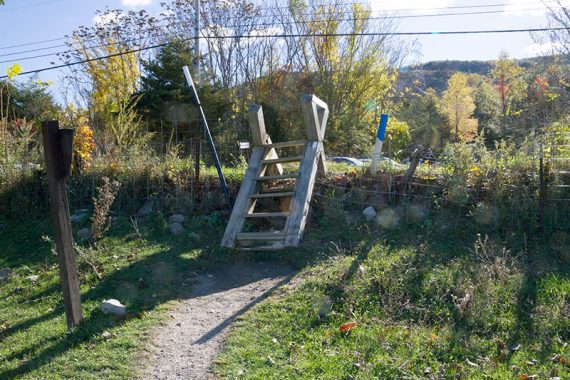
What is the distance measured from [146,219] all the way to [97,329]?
13.1 ft

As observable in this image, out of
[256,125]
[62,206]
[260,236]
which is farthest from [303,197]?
[62,206]

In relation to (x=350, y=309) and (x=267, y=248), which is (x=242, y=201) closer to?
(x=267, y=248)

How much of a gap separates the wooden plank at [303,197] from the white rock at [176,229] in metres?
1.93

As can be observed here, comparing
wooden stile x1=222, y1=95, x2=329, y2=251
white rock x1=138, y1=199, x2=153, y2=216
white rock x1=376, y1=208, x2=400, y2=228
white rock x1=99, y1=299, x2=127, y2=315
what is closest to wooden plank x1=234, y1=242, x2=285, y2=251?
wooden stile x1=222, y1=95, x2=329, y2=251

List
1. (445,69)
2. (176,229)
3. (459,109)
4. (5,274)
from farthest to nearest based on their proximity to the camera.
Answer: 1. (445,69)
2. (459,109)
3. (176,229)
4. (5,274)

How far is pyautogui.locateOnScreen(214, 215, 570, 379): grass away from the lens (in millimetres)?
4473

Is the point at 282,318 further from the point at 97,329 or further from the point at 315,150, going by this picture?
the point at 315,150

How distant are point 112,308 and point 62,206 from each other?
122 cm

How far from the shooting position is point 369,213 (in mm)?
8086

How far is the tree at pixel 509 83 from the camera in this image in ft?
101

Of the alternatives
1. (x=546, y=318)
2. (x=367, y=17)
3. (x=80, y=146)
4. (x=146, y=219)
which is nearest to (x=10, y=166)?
(x=80, y=146)

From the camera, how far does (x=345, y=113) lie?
18.1 m

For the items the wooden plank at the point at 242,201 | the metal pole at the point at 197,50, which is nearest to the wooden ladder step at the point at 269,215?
the wooden plank at the point at 242,201

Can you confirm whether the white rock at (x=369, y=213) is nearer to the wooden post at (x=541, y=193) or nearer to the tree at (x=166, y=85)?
the wooden post at (x=541, y=193)
